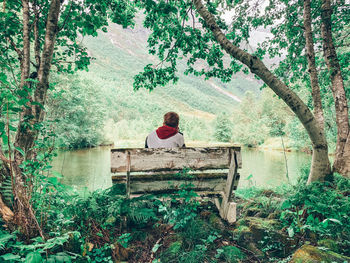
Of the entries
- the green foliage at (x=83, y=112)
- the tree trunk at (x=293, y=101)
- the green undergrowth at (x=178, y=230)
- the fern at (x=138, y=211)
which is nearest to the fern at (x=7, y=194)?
the green undergrowth at (x=178, y=230)

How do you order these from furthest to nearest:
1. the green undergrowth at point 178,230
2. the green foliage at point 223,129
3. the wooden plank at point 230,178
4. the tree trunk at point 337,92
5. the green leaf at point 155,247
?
the green foliage at point 223,129 < the tree trunk at point 337,92 < the wooden plank at point 230,178 < the green leaf at point 155,247 < the green undergrowth at point 178,230

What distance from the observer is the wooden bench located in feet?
8.50

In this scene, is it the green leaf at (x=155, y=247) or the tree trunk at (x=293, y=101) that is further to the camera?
the tree trunk at (x=293, y=101)

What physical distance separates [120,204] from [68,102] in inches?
1003

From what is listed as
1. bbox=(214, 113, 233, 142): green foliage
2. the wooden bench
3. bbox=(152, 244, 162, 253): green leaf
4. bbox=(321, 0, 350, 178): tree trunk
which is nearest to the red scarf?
the wooden bench

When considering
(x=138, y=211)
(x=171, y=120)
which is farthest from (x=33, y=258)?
(x=171, y=120)

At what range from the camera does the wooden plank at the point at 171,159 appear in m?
2.57

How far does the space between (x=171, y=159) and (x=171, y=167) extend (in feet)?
0.34

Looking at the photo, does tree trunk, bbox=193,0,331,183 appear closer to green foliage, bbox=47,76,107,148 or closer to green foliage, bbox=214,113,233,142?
green foliage, bbox=47,76,107,148

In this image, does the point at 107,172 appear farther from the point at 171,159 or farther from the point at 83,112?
the point at 83,112

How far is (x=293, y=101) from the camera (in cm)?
335

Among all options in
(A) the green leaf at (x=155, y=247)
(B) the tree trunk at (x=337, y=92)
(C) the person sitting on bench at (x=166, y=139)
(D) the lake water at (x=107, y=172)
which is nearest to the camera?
(A) the green leaf at (x=155, y=247)

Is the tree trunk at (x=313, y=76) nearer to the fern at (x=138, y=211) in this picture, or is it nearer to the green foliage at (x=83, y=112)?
the fern at (x=138, y=211)

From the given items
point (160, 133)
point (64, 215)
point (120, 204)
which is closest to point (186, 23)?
point (160, 133)
